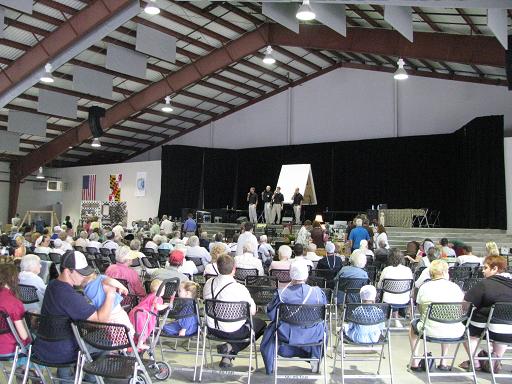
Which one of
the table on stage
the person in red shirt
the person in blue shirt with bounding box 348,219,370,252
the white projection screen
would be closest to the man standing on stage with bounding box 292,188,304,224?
the white projection screen

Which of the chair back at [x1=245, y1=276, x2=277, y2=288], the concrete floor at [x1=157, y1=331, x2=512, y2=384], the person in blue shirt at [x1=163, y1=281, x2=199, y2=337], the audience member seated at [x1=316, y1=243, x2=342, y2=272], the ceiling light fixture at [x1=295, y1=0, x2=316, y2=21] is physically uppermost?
the ceiling light fixture at [x1=295, y1=0, x2=316, y2=21]

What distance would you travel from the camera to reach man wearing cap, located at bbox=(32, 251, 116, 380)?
354cm

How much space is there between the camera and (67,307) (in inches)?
139

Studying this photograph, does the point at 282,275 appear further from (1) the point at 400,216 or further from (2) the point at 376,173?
(2) the point at 376,173

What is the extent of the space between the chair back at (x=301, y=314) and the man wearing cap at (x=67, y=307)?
1.42m

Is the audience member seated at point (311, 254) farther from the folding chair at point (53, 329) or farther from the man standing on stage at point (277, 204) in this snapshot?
the man standing on stage at point (277, 204)

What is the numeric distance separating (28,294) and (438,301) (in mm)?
3633

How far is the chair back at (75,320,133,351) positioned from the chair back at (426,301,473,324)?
2544 mm

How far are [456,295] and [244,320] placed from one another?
1918 millimetres

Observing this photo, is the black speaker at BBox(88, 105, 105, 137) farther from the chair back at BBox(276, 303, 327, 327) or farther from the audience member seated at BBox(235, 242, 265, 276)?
the chair back at BBox(276, 303, 327, 327)

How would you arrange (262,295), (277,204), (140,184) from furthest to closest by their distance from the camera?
Result: (140,184) → (277,204) → (262,295)

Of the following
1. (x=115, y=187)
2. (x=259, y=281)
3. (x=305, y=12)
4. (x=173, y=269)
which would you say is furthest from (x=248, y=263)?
(x=115, y=187)

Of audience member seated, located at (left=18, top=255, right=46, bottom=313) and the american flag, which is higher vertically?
the american flag

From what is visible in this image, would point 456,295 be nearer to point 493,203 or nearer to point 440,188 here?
point 493,203
